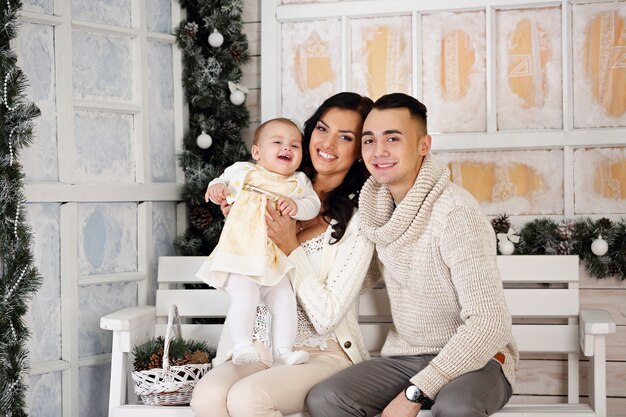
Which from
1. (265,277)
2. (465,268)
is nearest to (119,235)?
(265,277)

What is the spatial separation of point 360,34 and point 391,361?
55.6 inches

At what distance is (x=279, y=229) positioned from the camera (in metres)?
2.71

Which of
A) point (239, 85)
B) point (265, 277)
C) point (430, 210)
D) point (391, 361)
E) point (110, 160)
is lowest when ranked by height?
point (391, 361)

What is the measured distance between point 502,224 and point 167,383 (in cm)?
136

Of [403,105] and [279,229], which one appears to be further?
[279,229]

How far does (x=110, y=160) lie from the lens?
3170 mm

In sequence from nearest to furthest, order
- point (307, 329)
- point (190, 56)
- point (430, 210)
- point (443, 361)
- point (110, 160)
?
point (443, 361)
point (430, 210)
point (307, 329)
point (110, 160)
point (190, 56)

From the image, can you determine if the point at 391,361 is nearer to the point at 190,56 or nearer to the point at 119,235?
the point at 119,235

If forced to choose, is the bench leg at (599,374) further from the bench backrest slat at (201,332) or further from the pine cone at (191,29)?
the pine cone at (191,29)

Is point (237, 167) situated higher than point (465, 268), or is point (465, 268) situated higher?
point (237, 167)

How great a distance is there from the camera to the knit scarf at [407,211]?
2.53m

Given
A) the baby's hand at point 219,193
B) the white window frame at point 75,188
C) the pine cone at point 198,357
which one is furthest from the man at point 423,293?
the white window frame at point 75,188

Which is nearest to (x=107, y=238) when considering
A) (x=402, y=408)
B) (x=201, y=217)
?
(x=201, y=217)

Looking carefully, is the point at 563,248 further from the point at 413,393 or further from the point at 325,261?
the point at 413,393
